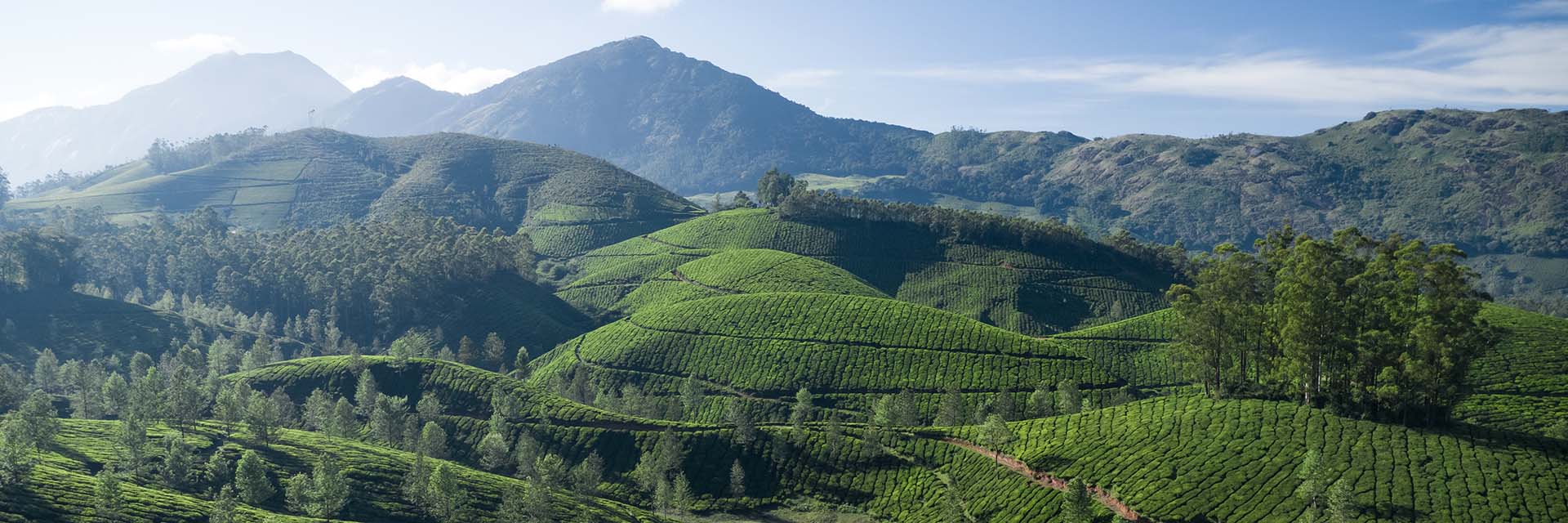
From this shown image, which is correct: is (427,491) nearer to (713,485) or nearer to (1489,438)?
(713,485)

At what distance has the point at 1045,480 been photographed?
10519 cm

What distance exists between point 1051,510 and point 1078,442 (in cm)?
1646

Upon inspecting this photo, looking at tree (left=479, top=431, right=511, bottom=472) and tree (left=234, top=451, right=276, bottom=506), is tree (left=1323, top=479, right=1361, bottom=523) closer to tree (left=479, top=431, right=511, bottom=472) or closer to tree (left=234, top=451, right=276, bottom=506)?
tree (left=479, top=431, right=511, bottom=472)

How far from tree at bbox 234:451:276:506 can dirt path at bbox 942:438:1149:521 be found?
9653 cm

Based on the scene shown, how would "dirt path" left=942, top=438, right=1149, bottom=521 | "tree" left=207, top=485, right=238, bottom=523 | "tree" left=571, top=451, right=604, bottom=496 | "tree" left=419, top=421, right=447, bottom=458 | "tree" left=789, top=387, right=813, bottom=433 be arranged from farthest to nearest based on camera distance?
"tree" left=789, top=387, right=813, bottom=433, "tree" left=419, top=421, right=447, bottom=458, "tree" left=571, top=451, right=604, bottom=496, "dirt path" left=942, top=438, right=1149, bottom=521, "tree" left=207, top=485, right=238, bottom=523

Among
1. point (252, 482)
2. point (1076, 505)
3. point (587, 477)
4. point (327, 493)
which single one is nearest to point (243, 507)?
point (252, 482)

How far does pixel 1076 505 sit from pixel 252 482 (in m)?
105

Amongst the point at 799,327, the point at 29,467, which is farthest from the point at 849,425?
the point at 29,467

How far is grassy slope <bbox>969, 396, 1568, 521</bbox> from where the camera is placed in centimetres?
8275

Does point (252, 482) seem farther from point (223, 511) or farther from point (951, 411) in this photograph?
point (951, 411)

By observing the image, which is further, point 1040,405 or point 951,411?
point 951,411

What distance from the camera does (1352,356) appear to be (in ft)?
331

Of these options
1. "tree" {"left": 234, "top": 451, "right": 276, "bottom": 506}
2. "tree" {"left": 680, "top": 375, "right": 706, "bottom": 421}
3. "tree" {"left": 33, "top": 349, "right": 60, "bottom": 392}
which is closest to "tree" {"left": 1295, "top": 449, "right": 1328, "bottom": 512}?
"tree" {"left": 680, "top": 375, "right": 706, "bottom": 421}

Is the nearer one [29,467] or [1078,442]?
[29,467]
